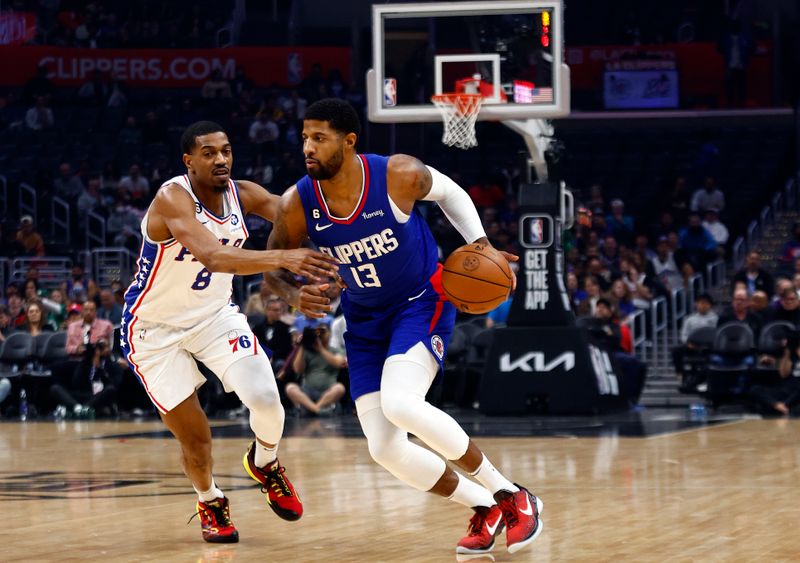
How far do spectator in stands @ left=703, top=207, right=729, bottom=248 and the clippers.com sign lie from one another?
8.58 m

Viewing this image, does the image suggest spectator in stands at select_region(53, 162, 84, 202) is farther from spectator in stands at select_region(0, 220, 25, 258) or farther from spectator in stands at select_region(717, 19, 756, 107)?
spectator in stands at select_region(717, 19, 756, 107)

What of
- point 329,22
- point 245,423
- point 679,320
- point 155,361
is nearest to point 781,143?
point 679,320

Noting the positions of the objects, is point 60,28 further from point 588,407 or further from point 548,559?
point 548,559

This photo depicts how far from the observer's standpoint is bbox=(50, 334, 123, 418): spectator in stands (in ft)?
50.1

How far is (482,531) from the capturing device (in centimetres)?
578

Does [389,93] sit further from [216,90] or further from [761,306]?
[216,90]

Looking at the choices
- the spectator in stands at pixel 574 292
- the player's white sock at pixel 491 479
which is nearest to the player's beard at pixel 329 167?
the player's white sock at pixel 491 479

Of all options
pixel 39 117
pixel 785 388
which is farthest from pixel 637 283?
pixel 39 117

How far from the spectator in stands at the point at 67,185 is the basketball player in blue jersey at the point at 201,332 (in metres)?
16.6

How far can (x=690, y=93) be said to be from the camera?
25656 mm

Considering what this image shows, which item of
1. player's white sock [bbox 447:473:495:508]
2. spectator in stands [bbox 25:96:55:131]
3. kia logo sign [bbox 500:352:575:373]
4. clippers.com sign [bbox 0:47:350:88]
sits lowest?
kia logo sign [bbox 500:352:575:373]

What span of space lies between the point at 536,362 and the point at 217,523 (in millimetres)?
7714

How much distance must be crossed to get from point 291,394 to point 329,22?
570 inches

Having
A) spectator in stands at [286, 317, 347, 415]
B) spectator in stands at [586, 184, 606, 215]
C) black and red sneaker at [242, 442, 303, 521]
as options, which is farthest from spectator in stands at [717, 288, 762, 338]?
black and red sneaker at [242, 442, 303, 521]
